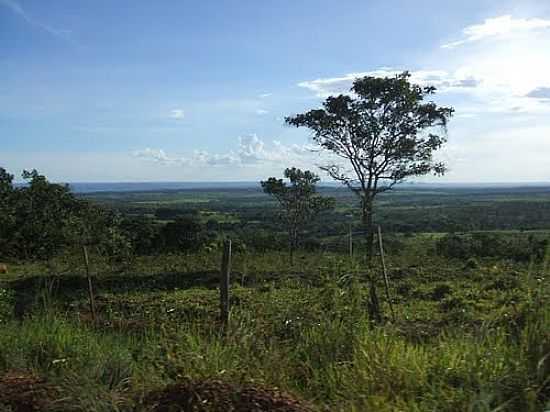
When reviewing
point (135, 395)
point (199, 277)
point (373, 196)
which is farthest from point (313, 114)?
point (135, 395)

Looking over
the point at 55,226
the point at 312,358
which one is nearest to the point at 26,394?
the point at 312,358

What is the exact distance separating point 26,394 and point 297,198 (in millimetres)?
27277

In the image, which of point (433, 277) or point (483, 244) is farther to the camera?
point (483, 244)

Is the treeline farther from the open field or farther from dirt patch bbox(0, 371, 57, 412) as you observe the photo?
dirt patch bbox(0, 371, 57, 412)

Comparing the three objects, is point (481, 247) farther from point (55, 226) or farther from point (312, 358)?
point (312, 358)

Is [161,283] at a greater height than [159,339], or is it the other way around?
[159,339]

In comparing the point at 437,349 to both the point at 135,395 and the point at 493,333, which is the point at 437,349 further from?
the point at 135,395

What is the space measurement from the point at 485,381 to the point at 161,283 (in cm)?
1658

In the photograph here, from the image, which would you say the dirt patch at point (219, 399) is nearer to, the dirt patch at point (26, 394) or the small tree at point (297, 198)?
Answer: the dirt patch at point (26, 394)

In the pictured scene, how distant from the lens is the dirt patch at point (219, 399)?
384 centimetres

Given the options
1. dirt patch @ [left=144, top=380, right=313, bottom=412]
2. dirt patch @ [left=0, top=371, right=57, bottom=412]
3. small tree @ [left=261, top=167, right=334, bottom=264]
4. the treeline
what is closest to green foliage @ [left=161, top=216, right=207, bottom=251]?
the treeline

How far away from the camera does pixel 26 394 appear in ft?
14.2

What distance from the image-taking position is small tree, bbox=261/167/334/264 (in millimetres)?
30766

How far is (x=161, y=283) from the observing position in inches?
778
